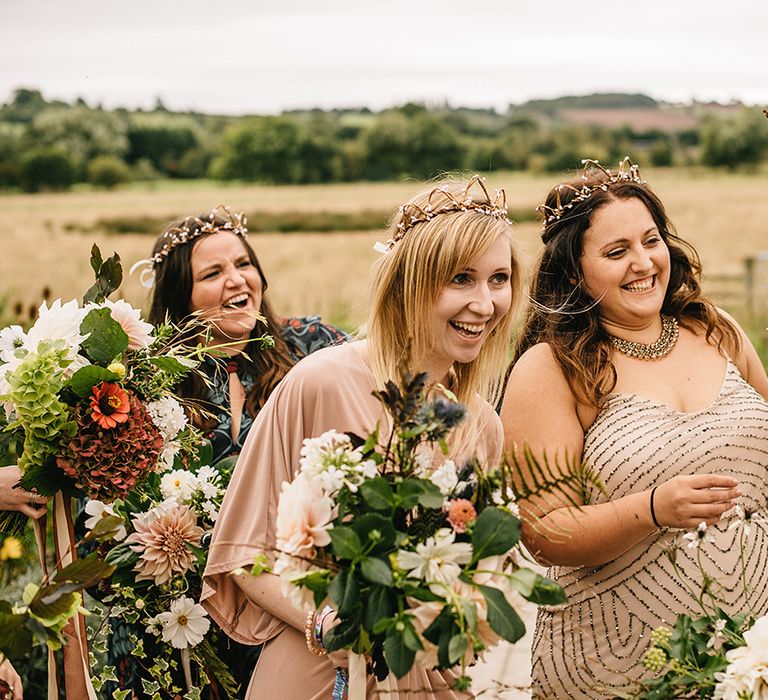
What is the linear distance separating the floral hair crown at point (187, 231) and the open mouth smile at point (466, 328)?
1.78m

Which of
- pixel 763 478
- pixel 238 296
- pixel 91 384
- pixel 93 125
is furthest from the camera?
pixel 93 125

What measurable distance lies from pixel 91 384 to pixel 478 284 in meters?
0.95

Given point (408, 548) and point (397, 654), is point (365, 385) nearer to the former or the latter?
point (408, 548)

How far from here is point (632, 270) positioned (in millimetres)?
3010

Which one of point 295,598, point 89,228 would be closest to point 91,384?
point 295,598

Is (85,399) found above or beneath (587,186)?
beneath

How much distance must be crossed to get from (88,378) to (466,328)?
906 mm

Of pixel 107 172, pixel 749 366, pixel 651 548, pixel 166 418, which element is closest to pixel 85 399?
pixel 166 418

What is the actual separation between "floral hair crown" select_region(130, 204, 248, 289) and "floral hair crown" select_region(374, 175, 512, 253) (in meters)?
1.51

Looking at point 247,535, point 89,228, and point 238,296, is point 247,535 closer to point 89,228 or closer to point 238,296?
point 238,296

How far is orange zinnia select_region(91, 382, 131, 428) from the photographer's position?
222cm

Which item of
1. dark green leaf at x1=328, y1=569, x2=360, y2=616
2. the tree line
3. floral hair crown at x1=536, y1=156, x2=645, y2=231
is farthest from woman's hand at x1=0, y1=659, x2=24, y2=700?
the tree line

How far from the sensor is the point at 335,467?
5.46ft

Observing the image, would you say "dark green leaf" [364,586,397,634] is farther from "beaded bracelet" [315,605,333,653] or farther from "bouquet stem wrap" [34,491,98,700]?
"bouquet stem wrap" [34,491,98,700]
